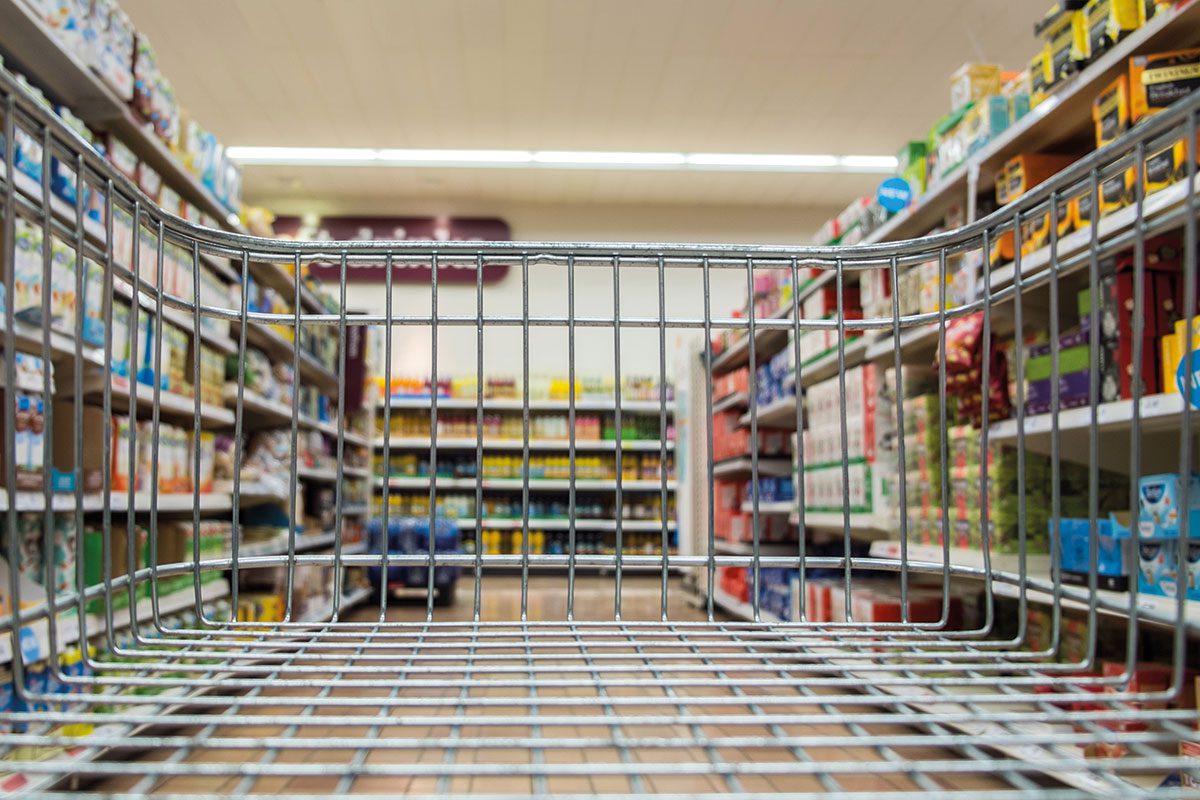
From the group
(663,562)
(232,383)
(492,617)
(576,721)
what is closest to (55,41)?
(232,383)

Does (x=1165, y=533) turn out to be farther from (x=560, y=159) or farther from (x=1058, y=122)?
(x=560, y=159)

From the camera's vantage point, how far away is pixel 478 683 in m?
0.77

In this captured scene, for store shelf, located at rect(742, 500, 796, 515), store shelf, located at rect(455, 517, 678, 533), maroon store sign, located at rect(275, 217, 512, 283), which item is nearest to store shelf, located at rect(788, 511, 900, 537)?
store shelf, located at rect(742, 500, 796, 515)

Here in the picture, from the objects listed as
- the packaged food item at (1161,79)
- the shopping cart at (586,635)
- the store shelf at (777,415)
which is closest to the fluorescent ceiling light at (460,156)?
the store shelf at (777,415)

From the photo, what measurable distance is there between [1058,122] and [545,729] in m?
2.09

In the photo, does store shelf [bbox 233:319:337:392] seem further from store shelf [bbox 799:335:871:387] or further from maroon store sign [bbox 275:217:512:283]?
maroon store sign [bbox 275:217:512:283]

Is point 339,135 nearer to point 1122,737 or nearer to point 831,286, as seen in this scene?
point 831,286

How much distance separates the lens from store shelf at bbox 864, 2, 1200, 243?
1.83m

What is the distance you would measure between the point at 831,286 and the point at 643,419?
193 inches

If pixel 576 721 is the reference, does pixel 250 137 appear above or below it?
above

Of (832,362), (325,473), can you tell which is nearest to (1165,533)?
(832,362)

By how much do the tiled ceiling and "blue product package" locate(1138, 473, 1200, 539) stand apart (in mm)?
4361

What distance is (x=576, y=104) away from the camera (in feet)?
21.7

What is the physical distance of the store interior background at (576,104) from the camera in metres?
5.42
